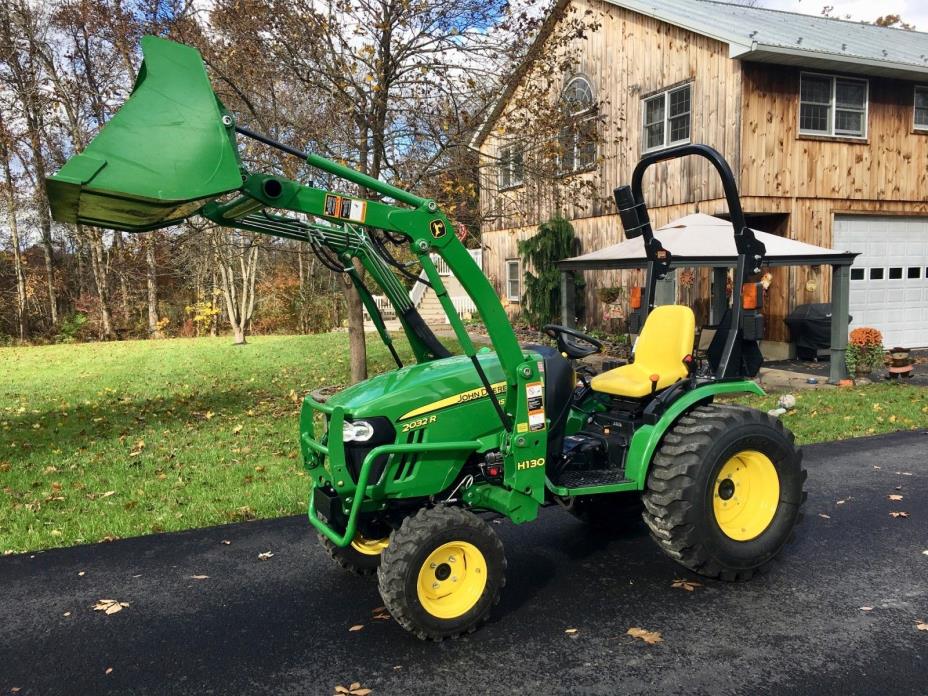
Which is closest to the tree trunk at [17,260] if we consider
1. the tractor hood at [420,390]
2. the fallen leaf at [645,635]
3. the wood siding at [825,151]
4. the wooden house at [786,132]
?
the wooden house at [786,132]

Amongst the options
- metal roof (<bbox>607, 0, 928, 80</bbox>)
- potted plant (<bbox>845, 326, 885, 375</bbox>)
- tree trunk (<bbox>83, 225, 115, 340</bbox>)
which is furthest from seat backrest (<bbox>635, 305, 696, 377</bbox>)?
tree trunk (<bbox>83, 225, 115, 340</bbox>)

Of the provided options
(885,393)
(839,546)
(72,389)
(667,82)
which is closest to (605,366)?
(839,546)

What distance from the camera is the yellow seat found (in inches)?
177

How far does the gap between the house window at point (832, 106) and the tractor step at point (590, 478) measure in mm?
11738

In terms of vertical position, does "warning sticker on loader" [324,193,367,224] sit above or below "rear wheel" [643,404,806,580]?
above

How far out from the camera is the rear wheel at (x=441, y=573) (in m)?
3.50

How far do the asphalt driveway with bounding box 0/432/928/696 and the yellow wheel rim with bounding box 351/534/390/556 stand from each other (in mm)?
191

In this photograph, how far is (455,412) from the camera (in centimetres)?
388

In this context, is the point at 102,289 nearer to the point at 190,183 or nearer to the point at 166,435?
the point at 166,435

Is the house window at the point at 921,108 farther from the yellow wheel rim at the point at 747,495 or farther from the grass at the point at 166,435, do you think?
the yellow wheel rim at the point at 747,495

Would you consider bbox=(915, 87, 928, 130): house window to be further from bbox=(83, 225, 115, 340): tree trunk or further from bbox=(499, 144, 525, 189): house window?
bbox=(83, 225, 115, 340): tree trunk

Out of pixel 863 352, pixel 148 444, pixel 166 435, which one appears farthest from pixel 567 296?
pixel 148 444

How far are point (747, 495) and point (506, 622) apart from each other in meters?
1.69

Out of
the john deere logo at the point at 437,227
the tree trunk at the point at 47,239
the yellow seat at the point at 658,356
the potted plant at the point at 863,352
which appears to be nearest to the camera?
the john deere logo at the point at 437,227
